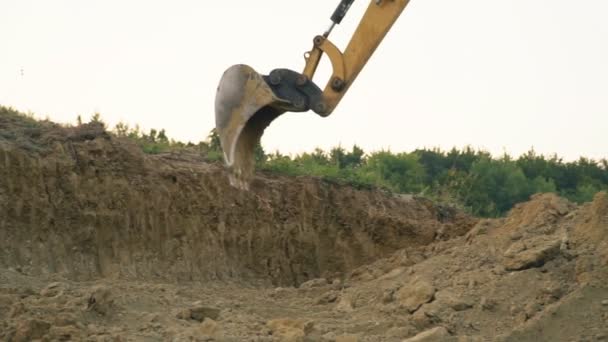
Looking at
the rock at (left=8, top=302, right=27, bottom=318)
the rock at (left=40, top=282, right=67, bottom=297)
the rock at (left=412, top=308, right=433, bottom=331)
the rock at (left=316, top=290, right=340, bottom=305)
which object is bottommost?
the rock at (left=412, top=308, right=433, bottom=331)

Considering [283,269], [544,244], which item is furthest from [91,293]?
[283,269]

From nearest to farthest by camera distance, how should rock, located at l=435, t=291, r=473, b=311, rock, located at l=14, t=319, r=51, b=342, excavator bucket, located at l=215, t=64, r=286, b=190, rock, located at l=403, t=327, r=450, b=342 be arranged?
rock, located at l=14, t=319, r=51, b=342, rock, located at l=403, t=327, r=450, b=342, rock, located at l=435, t=291, r=473, b=311, excavator bucket, located at l=215, t=64, r=286, b=190

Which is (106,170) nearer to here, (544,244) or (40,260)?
(40,260)

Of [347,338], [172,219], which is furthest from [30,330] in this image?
[172,219]

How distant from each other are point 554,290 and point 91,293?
3797 mm

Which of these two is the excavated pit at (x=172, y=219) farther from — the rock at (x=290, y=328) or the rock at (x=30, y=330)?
the rock at (x=30, y=330)

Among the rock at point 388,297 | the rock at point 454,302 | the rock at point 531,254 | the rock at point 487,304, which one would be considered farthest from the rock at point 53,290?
the rock at point 531,254

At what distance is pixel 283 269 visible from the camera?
54.0 feet

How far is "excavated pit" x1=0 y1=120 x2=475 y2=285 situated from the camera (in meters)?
14.1

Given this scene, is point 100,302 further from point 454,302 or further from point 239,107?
point 454,302

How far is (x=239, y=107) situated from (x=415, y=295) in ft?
7.41

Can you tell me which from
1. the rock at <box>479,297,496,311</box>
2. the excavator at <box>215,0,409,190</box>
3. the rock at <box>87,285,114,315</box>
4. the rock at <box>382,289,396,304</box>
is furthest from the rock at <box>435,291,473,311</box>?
the rock at <box>87,285,114,315</box>

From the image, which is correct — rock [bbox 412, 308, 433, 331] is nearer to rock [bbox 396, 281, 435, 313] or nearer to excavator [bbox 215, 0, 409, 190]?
rock [bbox 396, 281, 435, 313]

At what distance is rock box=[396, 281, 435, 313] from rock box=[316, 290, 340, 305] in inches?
37.1
